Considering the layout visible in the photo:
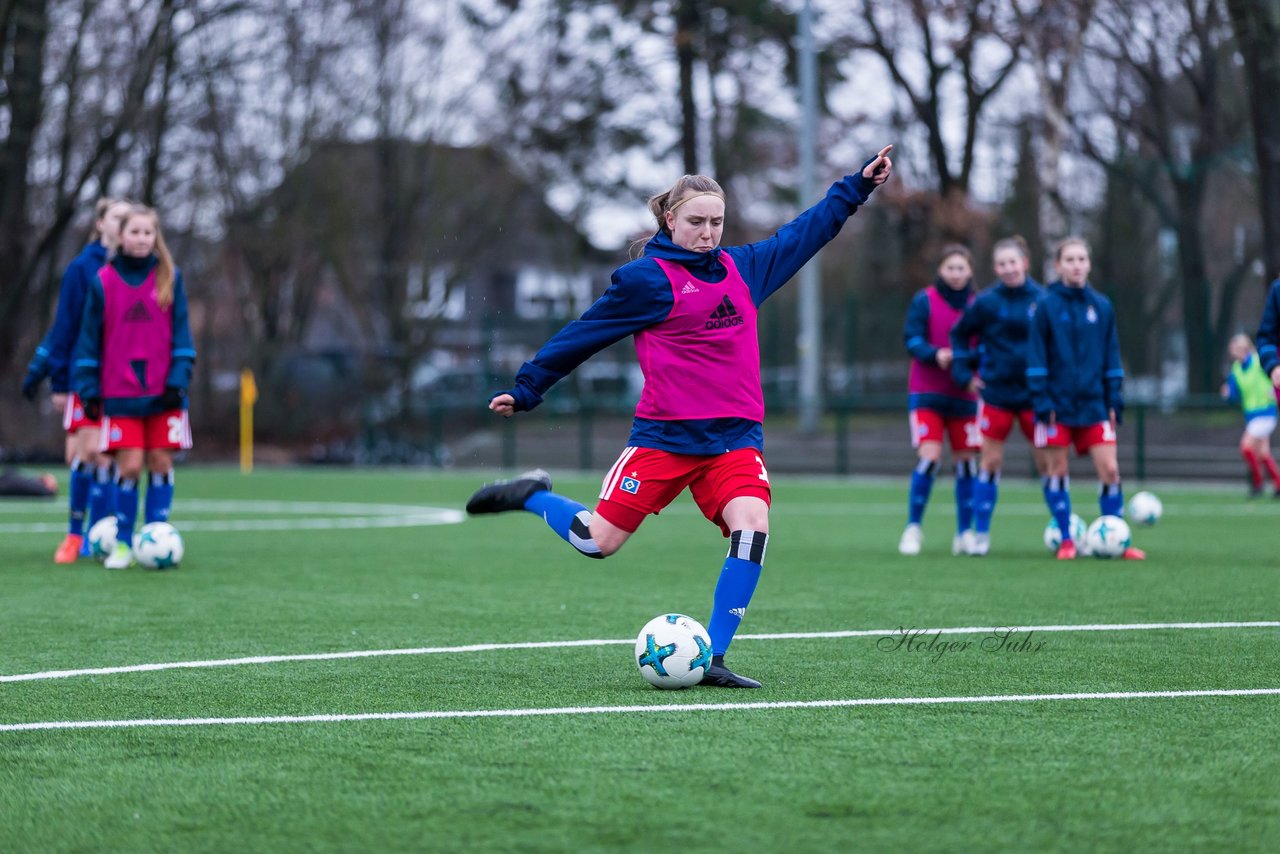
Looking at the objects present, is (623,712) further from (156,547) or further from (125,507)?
(125,507)

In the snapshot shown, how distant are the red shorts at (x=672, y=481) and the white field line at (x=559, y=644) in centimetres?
101

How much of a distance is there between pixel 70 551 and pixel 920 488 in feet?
19.4

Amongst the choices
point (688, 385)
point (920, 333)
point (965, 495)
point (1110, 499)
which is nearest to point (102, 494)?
point (920, 333)

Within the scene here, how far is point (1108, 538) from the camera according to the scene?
1149 centimetres

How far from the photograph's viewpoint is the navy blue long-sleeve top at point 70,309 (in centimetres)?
1075

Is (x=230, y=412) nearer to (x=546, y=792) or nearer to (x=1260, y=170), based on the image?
(x=1260, y=170)

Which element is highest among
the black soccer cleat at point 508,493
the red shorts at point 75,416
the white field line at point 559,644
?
the red shorts at point 75,416

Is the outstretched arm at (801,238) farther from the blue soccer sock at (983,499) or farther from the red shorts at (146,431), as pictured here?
the blue soccer sock at (983,499)

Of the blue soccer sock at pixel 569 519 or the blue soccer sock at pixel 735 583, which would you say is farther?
the blue soccer sock at pixel 569 519

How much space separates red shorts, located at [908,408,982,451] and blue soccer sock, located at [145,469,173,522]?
510 cm

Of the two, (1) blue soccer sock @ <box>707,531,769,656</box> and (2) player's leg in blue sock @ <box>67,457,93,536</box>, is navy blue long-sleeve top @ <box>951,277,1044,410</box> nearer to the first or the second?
(1) blue soccer sock @ <box>707,531,769,656</box>

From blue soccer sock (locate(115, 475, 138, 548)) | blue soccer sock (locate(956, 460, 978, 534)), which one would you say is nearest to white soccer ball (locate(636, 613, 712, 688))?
blue soccer sock (locate(115, 475, 138, 548))

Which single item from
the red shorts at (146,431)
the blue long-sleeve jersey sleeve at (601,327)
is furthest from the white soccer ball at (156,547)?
the blue long-sleeve jersey sleeve at (601,327)

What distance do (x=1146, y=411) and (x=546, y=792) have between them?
69.4 ft
